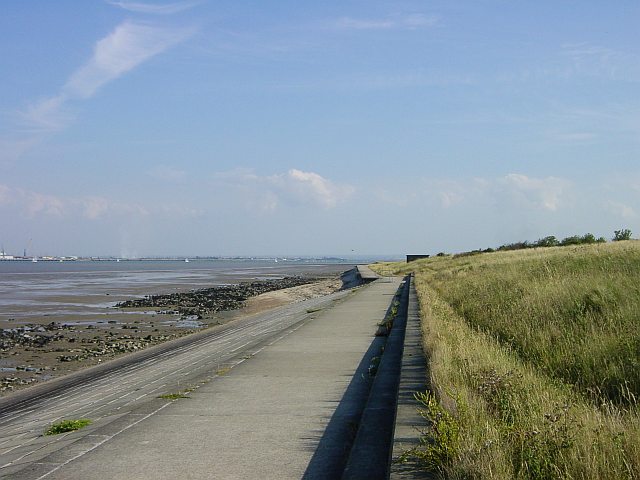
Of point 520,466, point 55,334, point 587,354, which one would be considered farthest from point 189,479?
point 55,334

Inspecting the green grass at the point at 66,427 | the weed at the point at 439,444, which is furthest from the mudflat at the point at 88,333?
the weed at the point at 439,444

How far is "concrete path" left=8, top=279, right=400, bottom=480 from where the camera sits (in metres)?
5.63

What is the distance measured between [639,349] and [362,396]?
3.02m

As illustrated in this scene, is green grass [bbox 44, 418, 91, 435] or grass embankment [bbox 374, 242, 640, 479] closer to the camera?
grass embankment [bbox 374, 242, 640, 479]

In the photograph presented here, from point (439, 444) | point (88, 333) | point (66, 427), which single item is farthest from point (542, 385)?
point (88, 333)

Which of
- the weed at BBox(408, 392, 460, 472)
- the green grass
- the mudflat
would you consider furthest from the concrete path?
the mudflat

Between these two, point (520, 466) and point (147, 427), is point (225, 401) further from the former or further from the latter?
point (520, 466)

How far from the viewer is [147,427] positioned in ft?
23.1

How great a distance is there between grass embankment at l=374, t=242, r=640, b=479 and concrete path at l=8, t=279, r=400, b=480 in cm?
109

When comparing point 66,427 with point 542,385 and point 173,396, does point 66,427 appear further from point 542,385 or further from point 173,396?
point 542,385

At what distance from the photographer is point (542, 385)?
20.9ft

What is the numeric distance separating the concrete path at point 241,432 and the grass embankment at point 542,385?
1.09 meters

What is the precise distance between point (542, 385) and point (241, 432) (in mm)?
2732

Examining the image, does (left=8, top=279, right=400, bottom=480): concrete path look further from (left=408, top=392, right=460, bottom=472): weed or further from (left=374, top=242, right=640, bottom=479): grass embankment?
(left=374, top=242, right=640, bottom=479): grass embankment
